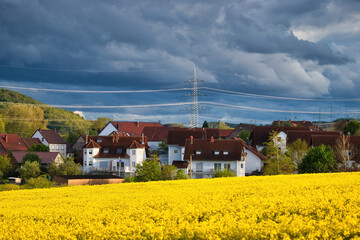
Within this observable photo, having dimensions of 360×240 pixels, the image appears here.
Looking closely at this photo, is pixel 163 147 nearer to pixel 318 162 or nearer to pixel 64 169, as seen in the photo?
pixel 64 169

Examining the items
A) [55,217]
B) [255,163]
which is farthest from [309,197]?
[255,163]

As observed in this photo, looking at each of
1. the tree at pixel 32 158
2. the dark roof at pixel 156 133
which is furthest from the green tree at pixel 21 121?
Answer: the tree at pixel 32 158

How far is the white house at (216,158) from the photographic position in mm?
76188

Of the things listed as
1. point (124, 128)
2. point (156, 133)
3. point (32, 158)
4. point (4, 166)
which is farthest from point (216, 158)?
point (124, 128)

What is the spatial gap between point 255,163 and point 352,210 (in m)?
66.9

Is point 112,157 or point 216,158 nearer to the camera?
point 216,158

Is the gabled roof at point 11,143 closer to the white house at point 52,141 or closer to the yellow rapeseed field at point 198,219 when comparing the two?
the white house at point 52,141

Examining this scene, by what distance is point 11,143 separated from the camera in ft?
354

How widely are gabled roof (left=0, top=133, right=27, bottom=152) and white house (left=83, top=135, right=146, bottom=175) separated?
2791 cm

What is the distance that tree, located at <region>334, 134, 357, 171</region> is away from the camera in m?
75.4

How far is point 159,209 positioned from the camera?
21312 millimetres

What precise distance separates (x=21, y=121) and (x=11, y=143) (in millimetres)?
47135

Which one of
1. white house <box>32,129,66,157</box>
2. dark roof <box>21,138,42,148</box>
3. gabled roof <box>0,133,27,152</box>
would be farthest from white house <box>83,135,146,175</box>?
white house <box>32,129,66,157</box>

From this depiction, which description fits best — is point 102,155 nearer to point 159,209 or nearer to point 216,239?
point 159,209
